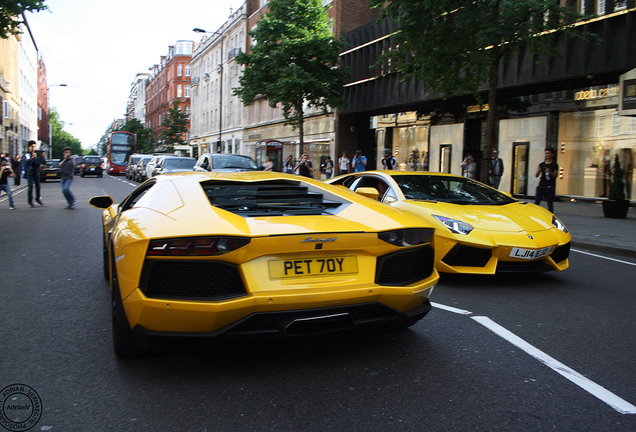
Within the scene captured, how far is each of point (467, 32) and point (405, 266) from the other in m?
11.2

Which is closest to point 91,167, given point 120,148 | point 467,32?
point 120,148

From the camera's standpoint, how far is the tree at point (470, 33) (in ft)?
40.4

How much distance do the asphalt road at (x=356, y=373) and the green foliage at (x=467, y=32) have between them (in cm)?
920

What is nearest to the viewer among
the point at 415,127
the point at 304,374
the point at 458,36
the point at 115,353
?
the point at 304,374

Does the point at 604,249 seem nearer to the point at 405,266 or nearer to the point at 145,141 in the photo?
the point at 405,266

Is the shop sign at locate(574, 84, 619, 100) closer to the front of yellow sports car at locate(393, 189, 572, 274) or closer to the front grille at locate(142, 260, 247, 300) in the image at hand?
the front of yellow sports car at locate(393, 189, 572, 274)

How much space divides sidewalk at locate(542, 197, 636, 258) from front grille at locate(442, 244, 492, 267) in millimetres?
4097

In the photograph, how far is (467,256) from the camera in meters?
5.59

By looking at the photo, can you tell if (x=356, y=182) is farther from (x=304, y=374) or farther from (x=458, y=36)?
(x=458, y=36)

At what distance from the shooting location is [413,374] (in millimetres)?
3104

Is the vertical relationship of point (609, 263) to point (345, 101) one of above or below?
below

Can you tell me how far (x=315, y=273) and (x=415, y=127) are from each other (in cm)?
2481

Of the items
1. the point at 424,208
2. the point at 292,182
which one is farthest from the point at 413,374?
the point at 424,208
